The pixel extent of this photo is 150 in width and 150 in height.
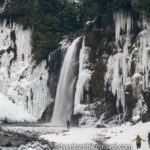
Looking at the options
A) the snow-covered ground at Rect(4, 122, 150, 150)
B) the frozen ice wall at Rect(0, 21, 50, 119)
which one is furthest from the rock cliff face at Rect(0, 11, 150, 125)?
the snow-covered ground at Rect(4, 122, 150, 150)

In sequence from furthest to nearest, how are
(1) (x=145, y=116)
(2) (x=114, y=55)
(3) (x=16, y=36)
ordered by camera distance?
(3) (x=16, y=36) → (2) (x=114, y=55) → (1) (x=145, y=116)

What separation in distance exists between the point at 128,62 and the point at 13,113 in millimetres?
16401

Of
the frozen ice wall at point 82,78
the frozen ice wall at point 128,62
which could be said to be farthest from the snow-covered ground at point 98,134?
the frozen ice wall at point 82,78

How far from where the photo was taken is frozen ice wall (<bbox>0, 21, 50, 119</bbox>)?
5912cm

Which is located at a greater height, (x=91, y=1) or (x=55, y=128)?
(x=91, y=1)

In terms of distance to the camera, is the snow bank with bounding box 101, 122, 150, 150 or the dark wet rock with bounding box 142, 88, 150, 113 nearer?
the snow bank with bounding box 101, 122, 150, 150

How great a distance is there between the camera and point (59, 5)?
6322cm

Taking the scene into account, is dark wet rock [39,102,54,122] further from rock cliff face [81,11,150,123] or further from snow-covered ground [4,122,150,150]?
snow-covered ground [4,122,150,150]

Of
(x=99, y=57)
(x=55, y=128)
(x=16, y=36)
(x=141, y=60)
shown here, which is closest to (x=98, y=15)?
(x=99, y=57)

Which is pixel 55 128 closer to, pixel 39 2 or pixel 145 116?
pixel 145 116

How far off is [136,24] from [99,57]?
5397 millimetres

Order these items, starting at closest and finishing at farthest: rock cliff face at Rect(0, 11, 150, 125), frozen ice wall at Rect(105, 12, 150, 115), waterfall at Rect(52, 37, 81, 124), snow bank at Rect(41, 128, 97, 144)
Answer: snow bank at Rect(41, 128, 97, 144) → frozen ice wall at Rect(105, 12, 150, 115) → rock cliff face at Rect(0, 11, 150, 125) → waterfall at Rect(52, 37, 81, 124)

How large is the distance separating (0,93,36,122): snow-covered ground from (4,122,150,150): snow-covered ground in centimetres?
1075

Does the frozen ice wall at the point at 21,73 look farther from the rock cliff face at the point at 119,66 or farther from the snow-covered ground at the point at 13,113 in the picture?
the rock cliff face at the point at 119,66
